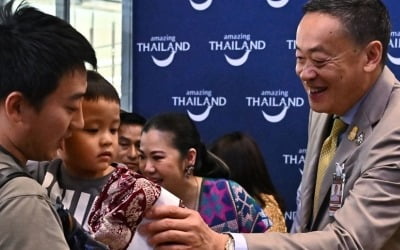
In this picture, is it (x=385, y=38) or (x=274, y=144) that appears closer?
(x=385, y=38)

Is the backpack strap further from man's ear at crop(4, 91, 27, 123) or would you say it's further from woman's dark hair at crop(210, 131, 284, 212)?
woman's dark hair at crop(210, 131, 284, 212)

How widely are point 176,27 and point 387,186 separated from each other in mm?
2824

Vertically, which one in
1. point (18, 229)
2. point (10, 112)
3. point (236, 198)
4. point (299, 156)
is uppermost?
point (10, 112)

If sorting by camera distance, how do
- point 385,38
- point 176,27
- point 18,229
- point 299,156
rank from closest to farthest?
point 18,229
point 385,38
point 299,156
point 176,27

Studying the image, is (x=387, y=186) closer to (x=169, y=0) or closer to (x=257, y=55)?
(x=257, y=55)

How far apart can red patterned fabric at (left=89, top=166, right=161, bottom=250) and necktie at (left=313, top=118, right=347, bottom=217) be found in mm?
701

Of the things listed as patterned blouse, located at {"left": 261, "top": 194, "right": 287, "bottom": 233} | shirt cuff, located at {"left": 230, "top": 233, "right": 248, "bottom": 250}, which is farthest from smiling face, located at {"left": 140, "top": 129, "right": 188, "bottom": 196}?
shirt cuff, located at {"left": 230, "top": 233, "right": 248, "bottom": 250}

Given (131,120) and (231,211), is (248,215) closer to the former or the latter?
(231,211)

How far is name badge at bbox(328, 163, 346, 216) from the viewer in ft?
5.64

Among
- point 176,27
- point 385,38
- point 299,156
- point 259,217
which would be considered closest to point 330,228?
point 385,38

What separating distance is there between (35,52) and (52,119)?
0.43ft

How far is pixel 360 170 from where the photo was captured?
1695mm

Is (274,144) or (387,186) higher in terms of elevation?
(387,186)

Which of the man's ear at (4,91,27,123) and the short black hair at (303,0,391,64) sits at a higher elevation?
the short black hair at (303,0,391,64)
